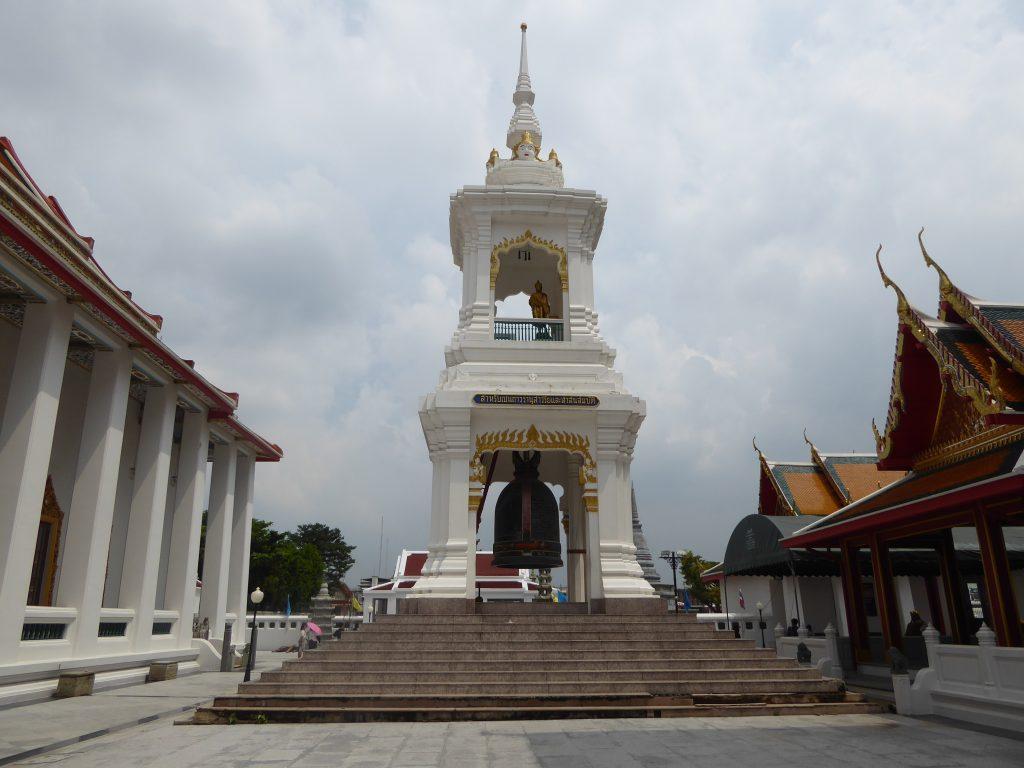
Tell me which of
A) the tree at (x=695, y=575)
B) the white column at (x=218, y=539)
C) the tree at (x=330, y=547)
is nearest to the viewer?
the white column at (x=218, y=539)

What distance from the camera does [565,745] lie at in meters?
7.89

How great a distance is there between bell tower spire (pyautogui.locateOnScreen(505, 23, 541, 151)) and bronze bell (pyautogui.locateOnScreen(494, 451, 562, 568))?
8.88 m

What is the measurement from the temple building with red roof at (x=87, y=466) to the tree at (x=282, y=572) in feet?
116

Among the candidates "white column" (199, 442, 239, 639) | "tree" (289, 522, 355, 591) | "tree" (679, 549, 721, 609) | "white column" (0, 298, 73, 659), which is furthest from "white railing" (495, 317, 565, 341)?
"tree" (289, 522, 355, 591)

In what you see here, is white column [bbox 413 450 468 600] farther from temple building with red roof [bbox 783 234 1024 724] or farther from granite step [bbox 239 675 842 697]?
temple building with red roof [bbox 783 234 1024 724]

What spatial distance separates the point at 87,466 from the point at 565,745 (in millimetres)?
11641

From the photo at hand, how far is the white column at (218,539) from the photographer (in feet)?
69.6

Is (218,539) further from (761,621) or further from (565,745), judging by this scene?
(761,621)

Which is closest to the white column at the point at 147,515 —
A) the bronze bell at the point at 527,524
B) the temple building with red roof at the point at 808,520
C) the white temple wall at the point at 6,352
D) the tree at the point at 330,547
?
the white temple wall at the point at 6,352

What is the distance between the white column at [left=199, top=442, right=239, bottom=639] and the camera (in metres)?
21.2

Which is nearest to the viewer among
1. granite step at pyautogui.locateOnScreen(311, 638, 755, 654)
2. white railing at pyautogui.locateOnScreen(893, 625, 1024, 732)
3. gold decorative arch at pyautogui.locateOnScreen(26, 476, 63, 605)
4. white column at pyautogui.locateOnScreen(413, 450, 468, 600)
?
white railing at pyautogui.locateOnScreen(893, 625, 1024, 732)

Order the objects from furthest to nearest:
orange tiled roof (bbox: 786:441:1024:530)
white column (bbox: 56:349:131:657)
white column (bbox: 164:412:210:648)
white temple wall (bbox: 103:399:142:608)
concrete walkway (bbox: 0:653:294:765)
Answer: white column (bbox: 164:412:210:648)
white temple wall (bbox: 103:399:142:608)
white column (bbox: 56:349:131:657)
orange tiled roof (bbox: 786:441:1024:530)
concrete walkway (bbox: 0:653:294:765)

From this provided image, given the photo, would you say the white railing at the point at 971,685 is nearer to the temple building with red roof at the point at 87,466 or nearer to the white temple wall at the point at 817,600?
the temple building with red roof at the point at 87,466

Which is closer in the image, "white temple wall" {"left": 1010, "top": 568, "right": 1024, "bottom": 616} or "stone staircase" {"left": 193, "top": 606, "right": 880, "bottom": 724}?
"stone staircase" {"left": 193, "top": 606, "right": 880, "bottom": 724}
